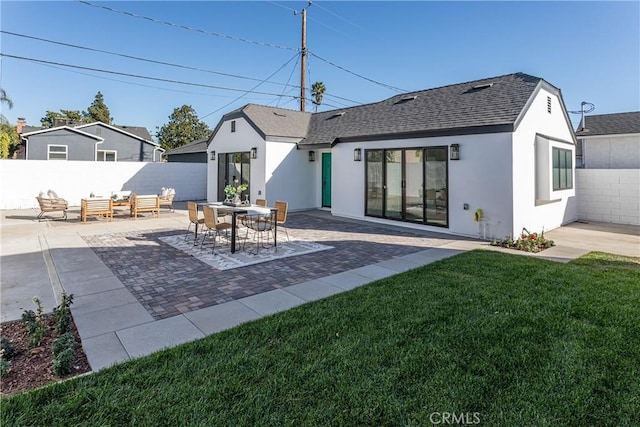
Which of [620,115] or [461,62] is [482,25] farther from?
[620,115]

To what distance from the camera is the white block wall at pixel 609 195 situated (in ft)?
39.0

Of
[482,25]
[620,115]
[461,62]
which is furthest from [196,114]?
[620,115]

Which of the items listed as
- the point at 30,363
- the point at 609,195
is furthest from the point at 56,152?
the point at 609,195

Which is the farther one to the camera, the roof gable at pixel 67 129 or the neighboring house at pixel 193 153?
the neighboring house at pixel 193 153

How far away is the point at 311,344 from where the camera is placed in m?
3.39

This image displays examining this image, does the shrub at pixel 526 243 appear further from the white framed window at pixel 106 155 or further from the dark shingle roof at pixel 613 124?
the white framed window at pixel 106 155

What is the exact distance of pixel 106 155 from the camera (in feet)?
83.8

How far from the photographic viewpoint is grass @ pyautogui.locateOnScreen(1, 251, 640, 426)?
94.3 inches

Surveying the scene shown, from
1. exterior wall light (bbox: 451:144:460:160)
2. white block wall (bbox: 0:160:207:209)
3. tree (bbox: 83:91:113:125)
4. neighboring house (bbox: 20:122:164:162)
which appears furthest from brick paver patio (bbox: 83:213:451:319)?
tree (bbox: 83:91:113:125)

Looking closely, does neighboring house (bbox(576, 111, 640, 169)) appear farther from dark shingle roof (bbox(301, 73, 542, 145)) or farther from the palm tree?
the palm tree

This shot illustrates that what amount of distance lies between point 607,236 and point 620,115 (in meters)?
13.3

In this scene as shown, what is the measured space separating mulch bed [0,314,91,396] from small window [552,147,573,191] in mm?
12817

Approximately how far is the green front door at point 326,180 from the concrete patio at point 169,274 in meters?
4.94

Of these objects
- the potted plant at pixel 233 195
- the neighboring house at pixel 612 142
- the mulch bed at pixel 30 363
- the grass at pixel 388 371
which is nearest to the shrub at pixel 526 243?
the grass at pixel 388 371
